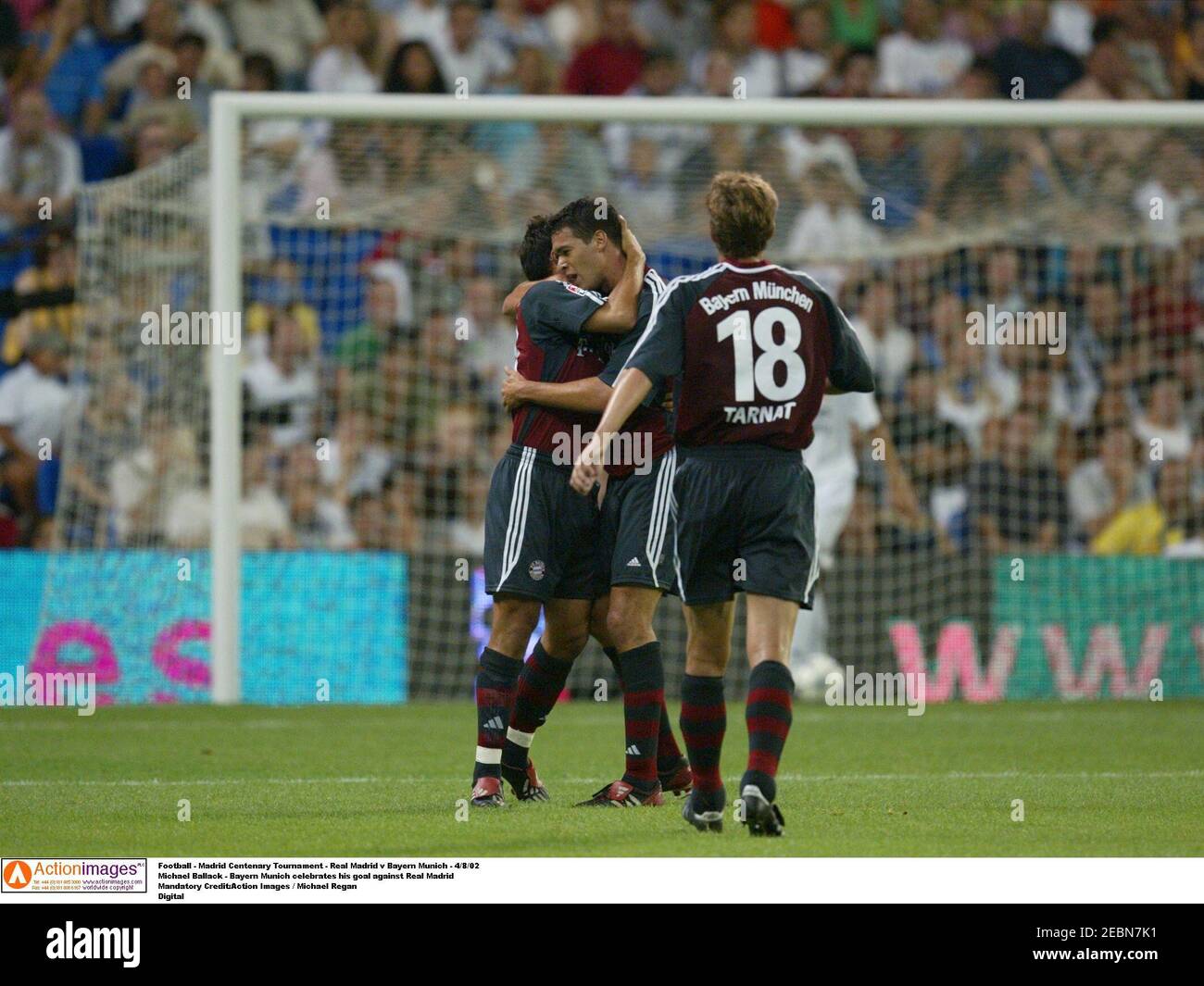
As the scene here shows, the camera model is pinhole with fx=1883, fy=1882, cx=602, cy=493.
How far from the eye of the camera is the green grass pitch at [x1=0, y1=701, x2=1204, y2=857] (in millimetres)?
5816

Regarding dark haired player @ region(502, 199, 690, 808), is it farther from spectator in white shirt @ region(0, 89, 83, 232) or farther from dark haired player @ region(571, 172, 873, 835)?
spectator in white shirt @ region(0, 89, 83, 232)

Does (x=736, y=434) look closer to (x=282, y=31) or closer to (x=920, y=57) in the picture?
(x=282, y=31)

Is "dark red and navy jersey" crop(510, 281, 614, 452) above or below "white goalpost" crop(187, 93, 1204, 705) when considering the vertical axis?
below

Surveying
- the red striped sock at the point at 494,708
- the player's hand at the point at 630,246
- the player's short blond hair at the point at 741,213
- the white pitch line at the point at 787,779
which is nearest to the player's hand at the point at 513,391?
the player's hand at the point at 630,246

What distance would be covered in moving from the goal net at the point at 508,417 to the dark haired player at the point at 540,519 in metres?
5.08

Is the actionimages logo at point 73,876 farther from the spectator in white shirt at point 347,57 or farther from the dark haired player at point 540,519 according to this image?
the spectator in white shirt at point 347,57

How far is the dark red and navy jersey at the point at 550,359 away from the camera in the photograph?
22.7ft

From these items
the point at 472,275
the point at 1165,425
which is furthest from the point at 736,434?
the point at 472,275

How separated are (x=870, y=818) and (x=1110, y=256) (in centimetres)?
947

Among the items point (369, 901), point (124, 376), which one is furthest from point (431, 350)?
point (369, 901)

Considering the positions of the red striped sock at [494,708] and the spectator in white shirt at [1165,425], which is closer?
the red striped sock at [494,708]

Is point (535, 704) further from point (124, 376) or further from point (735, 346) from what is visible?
point (124, 376)

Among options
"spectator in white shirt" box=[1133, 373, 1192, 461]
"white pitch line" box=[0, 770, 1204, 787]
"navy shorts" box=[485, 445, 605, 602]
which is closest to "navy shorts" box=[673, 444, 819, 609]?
"navy shorts" box=[485, 445, 605, 602]

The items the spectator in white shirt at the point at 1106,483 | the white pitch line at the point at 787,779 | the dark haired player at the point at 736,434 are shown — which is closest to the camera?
the dark haired player at the point at 736,434
